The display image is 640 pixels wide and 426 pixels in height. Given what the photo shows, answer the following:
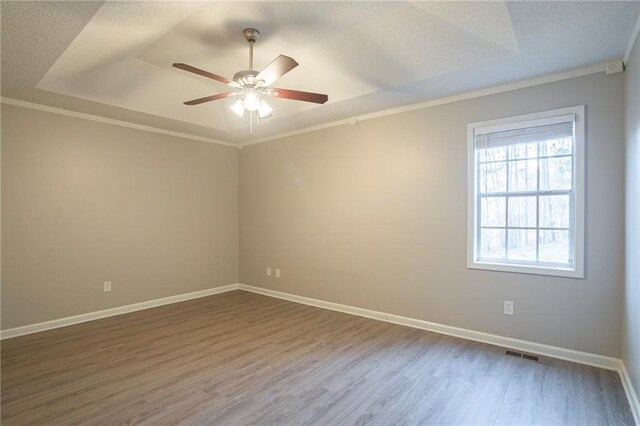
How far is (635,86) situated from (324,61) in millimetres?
2444

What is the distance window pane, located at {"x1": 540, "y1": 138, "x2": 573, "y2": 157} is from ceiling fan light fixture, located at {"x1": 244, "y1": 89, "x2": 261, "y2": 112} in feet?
8.97

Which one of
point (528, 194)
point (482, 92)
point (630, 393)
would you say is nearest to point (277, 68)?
point (482, 92)

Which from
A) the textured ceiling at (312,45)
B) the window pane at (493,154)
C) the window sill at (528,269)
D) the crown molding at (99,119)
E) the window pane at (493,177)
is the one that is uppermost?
the textured ceiling at (312,45)

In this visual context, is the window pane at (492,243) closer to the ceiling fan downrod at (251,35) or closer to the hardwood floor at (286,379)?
the hardwood floor at (286,379)

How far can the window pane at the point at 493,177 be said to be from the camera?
347 cm

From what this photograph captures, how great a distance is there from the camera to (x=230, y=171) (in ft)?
19.8

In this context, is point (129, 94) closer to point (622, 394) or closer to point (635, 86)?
point (635, 86)

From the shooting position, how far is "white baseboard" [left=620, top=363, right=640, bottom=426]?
7.16 feet

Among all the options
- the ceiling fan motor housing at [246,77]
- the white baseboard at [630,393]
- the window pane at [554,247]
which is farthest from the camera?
the window pane at [554,247]

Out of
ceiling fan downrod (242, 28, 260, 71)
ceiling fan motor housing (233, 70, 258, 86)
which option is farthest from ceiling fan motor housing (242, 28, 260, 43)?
ceiling fan motor housing (233, 70, 258, 86)

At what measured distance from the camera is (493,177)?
354cm

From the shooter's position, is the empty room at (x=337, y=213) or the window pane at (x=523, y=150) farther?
the window pane at (x=523, y=150)

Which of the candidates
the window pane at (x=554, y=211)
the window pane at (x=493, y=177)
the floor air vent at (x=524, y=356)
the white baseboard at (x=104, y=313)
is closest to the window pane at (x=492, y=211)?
the window pane at (x=493, y=177)

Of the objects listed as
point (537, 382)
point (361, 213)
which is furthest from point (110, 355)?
point (537, 382)
